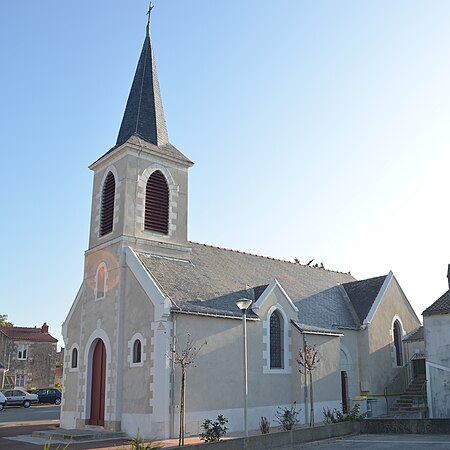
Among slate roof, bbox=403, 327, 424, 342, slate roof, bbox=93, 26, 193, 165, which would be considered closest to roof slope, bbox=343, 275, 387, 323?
slate roof, bbox=403, 327, 424, 342

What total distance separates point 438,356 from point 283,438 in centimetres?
1016

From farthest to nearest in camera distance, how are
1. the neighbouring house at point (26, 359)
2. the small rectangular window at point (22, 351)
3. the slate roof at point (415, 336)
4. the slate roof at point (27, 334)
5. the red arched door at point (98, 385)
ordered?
the slate roof at point (27, 334)
the small rectangular window at point (22, 351)
the neighbouring house at point (26, 359)
the slate roof at point (415, 336)
the red arched door at point (98, 385)

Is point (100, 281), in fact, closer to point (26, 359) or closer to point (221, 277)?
point (221, 277)

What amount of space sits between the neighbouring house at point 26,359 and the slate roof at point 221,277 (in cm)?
3315

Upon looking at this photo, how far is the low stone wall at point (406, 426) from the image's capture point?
18344 millimetres

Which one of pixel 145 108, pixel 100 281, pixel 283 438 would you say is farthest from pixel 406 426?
pixel 145 108

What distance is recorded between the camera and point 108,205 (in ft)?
78.3

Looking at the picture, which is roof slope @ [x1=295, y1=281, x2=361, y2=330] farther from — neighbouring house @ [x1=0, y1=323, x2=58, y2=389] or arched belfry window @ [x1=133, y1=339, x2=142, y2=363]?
neighbouring house @ [x1=0, y1=323, x2=58, y2=389]

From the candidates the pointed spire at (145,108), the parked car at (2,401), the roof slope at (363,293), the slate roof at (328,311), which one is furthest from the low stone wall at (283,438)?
the parked car at (2,401)

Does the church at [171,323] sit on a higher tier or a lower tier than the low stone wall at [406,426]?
higher

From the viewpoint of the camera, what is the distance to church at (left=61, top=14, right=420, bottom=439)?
19656mm

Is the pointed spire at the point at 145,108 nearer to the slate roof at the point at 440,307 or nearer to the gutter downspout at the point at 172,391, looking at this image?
the gutter downspout at the point at 172,391

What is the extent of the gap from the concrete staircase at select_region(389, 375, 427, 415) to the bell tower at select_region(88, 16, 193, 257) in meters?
12.8

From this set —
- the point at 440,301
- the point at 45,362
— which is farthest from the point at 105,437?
the point at 45,362
